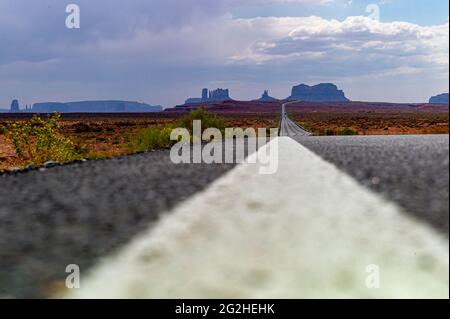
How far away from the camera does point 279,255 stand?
11.3ft

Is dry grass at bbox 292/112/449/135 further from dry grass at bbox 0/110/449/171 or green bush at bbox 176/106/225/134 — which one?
green bush at bbox 176/106/225/134

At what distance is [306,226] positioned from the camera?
4316 millimetres

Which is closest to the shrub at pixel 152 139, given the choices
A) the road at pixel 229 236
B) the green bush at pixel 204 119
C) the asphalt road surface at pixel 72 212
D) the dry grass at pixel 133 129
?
the dry grass at pixel 133 129

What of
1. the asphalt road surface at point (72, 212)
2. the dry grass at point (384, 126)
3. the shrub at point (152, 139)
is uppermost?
the dry grass at point (384, 126)

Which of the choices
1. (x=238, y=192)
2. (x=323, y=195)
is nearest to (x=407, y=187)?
(x=323, y=195)

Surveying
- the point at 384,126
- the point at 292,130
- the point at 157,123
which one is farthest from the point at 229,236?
the point at 157,123

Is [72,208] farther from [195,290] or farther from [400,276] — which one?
[400,276]

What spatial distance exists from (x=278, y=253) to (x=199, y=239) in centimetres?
72

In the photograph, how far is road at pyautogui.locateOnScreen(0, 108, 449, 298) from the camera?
292 centimetres

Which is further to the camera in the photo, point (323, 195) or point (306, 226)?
point (323, 195)

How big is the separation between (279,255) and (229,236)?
0.68 m

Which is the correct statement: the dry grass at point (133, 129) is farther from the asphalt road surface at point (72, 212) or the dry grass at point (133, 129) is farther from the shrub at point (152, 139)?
the asphalt road surface at point (72, 212)

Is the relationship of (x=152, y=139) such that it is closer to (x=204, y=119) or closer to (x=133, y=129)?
(x=204, y=119)

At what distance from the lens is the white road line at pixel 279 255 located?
→ 2832 millimetres
